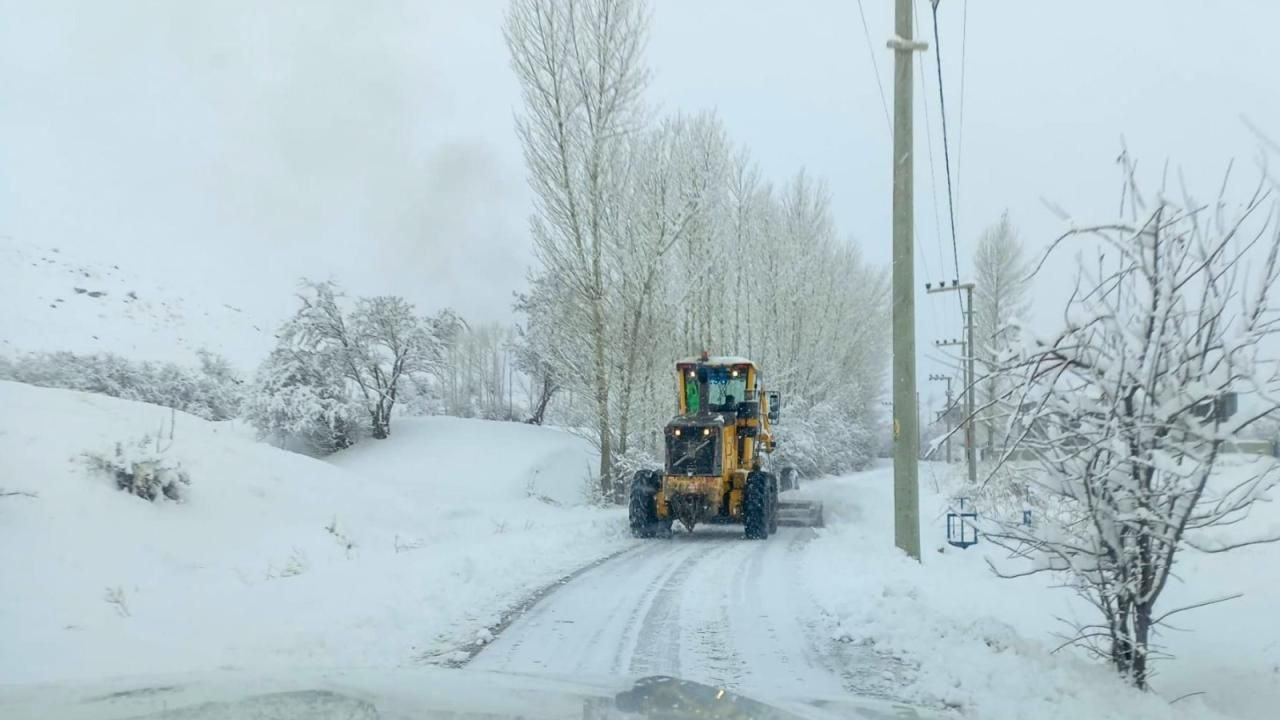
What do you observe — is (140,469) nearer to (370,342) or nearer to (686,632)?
(686,632)

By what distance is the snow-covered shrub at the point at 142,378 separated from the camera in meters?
21.7

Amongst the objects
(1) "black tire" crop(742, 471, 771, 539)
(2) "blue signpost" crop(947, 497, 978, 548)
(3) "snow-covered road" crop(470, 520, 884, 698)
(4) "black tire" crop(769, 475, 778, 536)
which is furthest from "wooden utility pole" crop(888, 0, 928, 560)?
(4) "black tire" crop(769, 475, 778, 536)

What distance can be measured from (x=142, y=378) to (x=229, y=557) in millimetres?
16799

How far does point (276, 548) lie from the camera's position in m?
12.5

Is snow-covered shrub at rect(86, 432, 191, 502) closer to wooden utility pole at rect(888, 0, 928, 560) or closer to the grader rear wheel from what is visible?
the grader rear wheel

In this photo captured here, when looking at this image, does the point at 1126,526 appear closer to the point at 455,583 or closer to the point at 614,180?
the point at 455,583

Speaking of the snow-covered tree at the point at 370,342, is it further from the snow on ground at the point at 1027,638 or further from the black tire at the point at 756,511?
the snow on ground at the point at 1027,638

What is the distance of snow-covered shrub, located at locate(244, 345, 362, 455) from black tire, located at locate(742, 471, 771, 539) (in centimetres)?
1735

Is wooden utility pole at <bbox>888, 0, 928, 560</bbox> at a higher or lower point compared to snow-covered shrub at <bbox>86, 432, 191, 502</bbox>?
higher

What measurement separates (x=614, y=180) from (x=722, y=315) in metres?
8.60

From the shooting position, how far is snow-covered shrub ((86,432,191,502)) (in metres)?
11.8

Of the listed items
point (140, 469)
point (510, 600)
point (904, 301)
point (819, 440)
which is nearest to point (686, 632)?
point (510, 600)

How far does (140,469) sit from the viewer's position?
11.9 m

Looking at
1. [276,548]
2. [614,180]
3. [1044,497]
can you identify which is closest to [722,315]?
[614,180]
